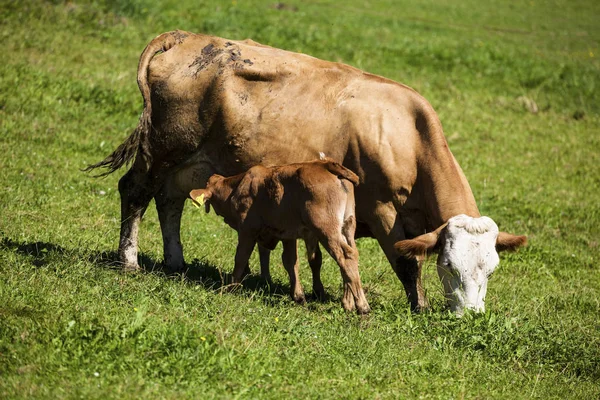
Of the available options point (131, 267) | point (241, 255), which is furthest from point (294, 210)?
point (131, 267)

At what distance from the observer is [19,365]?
20.5ft

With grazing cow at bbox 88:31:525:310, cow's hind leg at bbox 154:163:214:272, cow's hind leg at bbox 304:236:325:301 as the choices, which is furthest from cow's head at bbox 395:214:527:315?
cow's hind leg at bbox 154:163:214:272

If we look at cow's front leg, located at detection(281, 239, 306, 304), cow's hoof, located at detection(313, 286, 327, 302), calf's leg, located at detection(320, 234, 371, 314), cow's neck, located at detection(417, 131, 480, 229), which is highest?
cow's neck, located at detection(417, 131, 480, 229)

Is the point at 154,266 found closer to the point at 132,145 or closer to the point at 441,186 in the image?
the point at 132,145

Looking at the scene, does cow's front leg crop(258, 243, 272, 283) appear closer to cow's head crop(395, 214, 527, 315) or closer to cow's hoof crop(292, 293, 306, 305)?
cow's hoof crop(292, 293, 306, 305)

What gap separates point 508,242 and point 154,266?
410cm

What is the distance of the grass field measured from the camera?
6.71 meters

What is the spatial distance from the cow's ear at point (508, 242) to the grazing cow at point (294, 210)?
1.61 meters

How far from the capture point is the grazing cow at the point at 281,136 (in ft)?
30.9

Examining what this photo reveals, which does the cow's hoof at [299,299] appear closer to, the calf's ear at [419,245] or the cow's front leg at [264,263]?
the cow's front leg at [264,263]

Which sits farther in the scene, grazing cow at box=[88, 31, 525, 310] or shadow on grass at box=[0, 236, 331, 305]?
grazing cow at box=[88, 31, 525, 310]

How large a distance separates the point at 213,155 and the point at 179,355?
13.4 feet

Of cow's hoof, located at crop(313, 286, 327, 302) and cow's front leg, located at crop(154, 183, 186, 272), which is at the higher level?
cow's front leg, located at crop(154, 183, 186, 272)

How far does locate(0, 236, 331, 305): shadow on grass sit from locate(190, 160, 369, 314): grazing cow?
432mm
